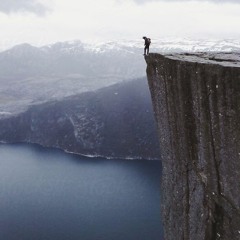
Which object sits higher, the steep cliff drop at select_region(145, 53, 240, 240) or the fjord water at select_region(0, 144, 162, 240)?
the steep cliff drop at select_region(145, 53, 240, 240)

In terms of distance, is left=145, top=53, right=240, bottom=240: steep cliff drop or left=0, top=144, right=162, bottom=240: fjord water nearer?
left=145, top=53, right=240, bottom=240: steep cliff drop

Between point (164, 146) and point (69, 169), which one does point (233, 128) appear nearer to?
point (164, 146)

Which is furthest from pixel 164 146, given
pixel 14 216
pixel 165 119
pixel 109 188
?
pixel 109 188

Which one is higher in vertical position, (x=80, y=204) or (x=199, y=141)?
(x=199, y=141)

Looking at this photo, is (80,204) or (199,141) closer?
(199,141)
